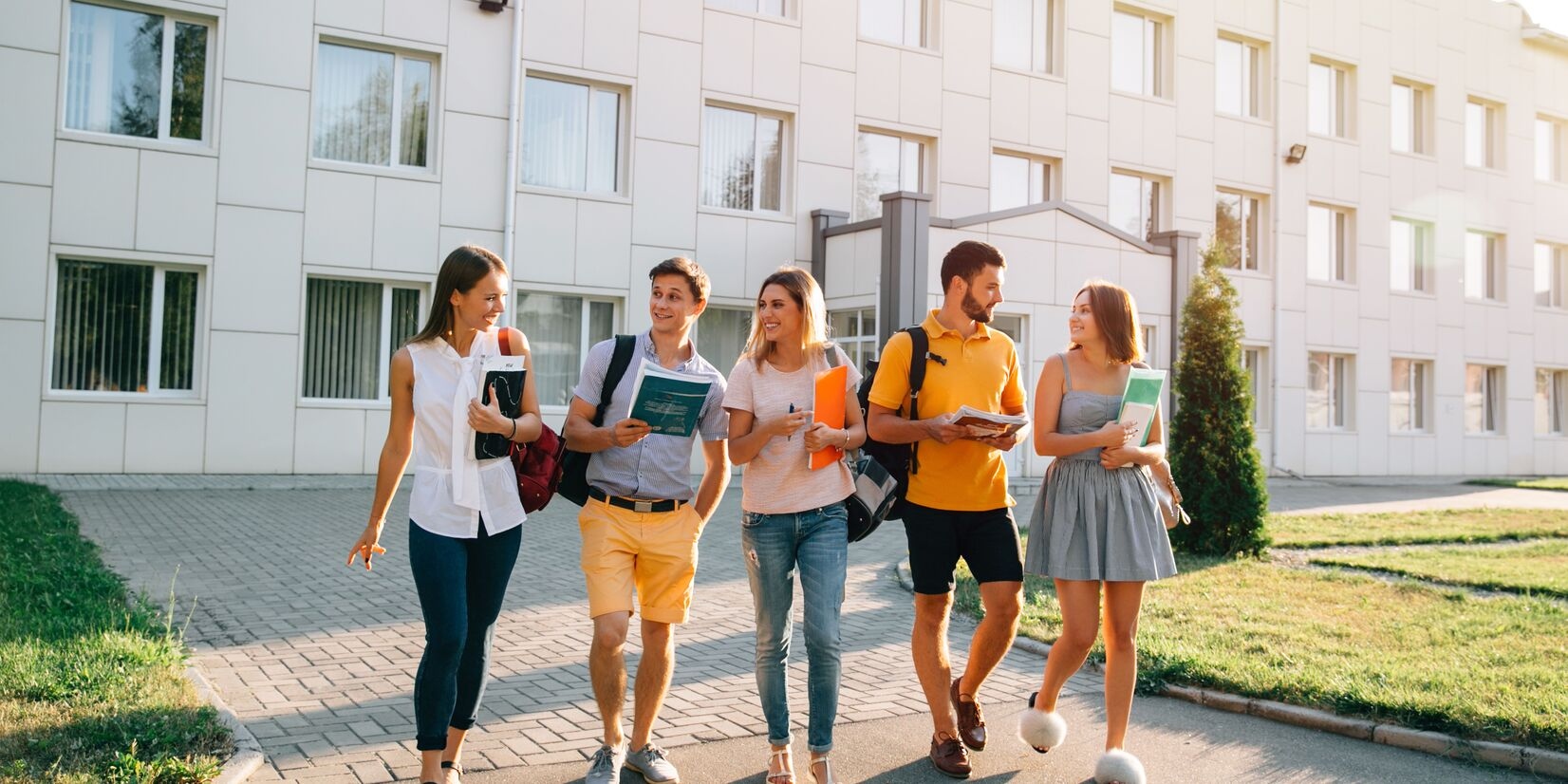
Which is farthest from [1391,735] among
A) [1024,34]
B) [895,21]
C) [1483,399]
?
[1483,399]

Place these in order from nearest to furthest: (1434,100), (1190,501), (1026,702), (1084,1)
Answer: (1026,702), (1190,501), (1084,1), (1434,100)

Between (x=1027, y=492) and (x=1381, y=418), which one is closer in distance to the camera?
(x=1027, y=492)

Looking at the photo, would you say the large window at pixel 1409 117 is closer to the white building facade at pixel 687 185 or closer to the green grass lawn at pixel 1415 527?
the white building facade at pixel 687 185

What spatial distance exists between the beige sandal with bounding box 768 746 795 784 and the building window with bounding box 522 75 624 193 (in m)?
14.4

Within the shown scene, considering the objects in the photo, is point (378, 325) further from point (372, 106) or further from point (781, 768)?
point (781, 768)

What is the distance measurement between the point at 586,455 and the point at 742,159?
595 inches

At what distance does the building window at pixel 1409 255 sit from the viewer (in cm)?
2680

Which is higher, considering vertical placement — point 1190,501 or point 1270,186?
point 1270,186

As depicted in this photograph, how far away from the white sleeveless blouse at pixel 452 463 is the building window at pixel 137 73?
13.4 metres

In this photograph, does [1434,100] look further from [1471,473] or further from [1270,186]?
[1471,473]

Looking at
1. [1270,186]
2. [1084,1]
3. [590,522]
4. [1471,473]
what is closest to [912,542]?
[590,522]

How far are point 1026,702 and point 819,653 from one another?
6.48 feet

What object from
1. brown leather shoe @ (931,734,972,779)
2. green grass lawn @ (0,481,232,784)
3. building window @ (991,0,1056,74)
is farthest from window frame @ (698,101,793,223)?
brown leather shoe @ (931,734,972,779)

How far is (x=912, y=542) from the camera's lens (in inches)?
194
